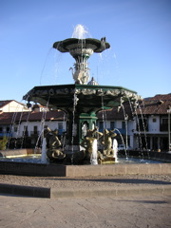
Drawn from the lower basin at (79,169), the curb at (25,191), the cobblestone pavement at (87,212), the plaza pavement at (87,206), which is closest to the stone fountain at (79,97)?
the lower basin at (79,169)

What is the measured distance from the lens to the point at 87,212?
5.59 meters

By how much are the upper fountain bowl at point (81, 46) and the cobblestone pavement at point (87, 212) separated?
28.2 ft

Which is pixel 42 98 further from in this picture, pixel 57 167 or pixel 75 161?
pixel 57 167

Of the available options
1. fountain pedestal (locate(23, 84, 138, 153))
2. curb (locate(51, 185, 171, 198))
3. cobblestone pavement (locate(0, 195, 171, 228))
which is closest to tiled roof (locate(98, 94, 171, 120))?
fountain pedestal (locate(23, 84, 138, 153))

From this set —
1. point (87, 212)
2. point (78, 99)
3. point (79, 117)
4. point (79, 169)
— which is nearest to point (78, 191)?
point (87, 212)

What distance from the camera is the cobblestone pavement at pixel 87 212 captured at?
494 cm

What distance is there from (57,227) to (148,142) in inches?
1581

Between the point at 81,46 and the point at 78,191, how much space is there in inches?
335

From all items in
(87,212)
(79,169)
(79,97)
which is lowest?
(87,212)

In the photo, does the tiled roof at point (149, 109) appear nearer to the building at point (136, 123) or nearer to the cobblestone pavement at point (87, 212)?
the building at point (136, 123)

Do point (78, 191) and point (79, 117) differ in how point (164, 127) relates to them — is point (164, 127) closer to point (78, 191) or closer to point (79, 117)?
point (79, 117)

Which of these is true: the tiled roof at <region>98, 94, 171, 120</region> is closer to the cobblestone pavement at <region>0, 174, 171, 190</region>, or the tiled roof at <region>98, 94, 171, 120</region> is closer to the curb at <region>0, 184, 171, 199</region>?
the cobblestone pavement at <region>0, 174, 171, 190</region>

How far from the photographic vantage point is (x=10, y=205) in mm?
6027

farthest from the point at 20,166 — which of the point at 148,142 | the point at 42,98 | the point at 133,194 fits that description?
the point at 148,142
